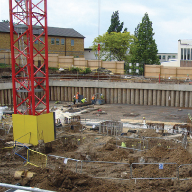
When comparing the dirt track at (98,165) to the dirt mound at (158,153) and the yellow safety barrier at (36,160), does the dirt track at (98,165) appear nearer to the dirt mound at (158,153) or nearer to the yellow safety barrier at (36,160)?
the dirt mound at (158,153)

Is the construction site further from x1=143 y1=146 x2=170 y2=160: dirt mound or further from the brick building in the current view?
the brick building

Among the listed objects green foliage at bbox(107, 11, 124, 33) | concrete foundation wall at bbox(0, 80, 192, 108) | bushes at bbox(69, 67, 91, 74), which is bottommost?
concrete foundation wall at bbox(0, 80, 192, 108)

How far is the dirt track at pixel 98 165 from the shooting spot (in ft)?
34.0

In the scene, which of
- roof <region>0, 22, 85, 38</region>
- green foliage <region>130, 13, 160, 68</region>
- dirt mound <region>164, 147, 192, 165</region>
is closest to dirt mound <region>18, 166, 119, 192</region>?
dirt mound <region>164, 147, 192, 165</region>

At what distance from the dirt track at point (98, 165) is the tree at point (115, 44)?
116 feet

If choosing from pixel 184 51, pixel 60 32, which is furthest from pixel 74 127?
pixel 60 32

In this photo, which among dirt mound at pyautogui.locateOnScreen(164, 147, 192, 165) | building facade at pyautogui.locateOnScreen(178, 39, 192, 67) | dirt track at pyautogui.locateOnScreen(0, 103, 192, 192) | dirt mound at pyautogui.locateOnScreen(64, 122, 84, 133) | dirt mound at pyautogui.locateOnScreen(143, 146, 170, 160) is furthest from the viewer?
building facade at pyautogui.locateOnScreen(178, 39, 192, 67)

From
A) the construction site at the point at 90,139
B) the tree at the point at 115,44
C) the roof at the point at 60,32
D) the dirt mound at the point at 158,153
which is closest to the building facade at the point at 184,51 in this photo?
the tree at the point at 115,44

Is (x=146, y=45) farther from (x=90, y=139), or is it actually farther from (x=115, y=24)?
(x=90, y=139)

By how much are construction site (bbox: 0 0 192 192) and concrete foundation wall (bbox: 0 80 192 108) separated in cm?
13

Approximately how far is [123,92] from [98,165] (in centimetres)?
2240

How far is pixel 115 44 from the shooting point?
57719mm

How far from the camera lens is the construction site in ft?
35.9

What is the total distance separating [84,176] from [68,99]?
2804cm
